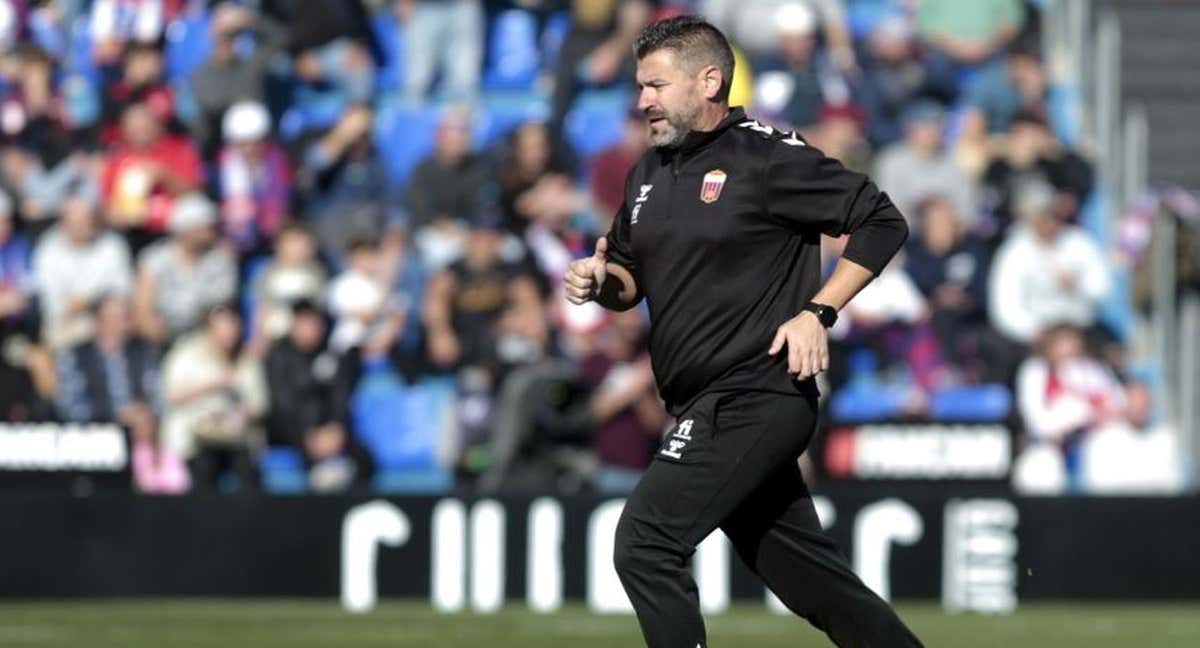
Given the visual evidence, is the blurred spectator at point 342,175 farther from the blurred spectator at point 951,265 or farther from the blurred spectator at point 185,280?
the blurred spectator at point 951,265

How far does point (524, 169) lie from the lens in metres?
18.3

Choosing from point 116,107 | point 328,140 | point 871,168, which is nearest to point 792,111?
point 871,168

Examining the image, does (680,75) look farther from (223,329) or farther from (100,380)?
(100,380)

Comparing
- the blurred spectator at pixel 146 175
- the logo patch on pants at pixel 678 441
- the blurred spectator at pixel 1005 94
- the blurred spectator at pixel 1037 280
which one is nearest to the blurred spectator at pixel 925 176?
the blurred spectator at pixel 1037 280

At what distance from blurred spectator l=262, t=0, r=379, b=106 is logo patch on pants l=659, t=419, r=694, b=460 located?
13.1 m

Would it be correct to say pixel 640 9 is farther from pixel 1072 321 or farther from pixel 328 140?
pixel 1072 321

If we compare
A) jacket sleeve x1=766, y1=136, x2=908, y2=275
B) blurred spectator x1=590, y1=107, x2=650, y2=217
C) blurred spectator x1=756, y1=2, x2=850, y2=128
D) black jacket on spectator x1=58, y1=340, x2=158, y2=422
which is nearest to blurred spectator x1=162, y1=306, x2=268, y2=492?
black jacket on spectator x1=58, y1=340, x2=158, y2=422

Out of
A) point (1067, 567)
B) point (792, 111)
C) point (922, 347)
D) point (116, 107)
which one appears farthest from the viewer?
point (116, 107)

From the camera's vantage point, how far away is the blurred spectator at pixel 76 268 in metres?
17.8

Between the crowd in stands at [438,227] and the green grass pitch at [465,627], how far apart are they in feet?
4.25

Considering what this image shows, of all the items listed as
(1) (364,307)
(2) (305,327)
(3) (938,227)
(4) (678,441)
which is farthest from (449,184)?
(4) (678,441)

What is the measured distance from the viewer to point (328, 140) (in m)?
19.2

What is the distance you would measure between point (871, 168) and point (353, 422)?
4.27 m

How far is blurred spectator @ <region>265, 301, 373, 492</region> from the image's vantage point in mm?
16906
